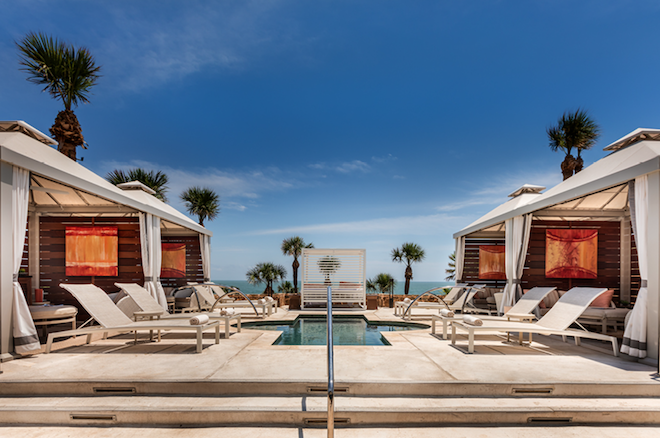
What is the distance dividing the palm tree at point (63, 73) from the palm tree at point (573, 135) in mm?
19554

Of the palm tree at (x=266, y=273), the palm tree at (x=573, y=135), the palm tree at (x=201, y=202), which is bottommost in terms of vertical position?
the palm tree at (x=266, y=273)

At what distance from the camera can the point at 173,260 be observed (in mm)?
11914

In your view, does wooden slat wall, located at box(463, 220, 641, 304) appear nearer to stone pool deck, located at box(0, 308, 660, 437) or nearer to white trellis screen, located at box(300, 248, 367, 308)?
white trellis screen, located at box(300, 248, 367, 308)

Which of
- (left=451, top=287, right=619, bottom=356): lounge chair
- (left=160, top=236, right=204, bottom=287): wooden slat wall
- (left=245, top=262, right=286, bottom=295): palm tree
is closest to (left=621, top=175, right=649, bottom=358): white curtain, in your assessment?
(left=451, top=287, right=619, bottom=356): lounge chair

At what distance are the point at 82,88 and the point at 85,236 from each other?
16.5 feet

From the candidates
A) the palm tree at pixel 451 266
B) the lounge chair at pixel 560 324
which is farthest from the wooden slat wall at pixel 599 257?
the palm tree at pixel 451 266

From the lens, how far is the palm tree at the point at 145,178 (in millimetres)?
15906

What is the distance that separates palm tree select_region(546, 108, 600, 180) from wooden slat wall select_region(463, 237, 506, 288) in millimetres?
7786

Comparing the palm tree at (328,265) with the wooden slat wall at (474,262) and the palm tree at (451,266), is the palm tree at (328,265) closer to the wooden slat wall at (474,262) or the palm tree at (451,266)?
the wooden slat wall at (474,262)

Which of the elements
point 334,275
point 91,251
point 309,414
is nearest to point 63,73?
point 91,251

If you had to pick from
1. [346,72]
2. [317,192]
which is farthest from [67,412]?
[317,192]

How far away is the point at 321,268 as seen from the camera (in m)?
12.7

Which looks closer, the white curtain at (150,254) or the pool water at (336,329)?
the pool water at (336,329)

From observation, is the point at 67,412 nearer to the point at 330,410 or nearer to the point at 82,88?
the point at 330,410
